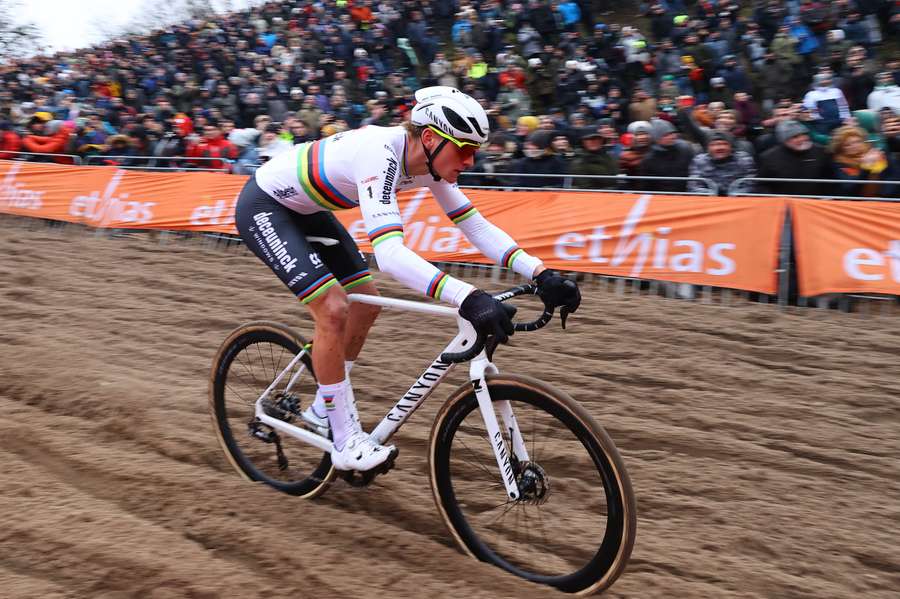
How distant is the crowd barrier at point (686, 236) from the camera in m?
7.32

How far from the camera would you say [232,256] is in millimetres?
10922

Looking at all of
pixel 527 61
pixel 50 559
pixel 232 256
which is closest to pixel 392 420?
pixel 50 559

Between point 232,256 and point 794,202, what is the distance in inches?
284

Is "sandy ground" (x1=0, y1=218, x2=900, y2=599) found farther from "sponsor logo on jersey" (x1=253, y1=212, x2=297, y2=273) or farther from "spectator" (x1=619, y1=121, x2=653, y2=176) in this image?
"spectator" (x1=619, y1=121, x2=653, y2=176)

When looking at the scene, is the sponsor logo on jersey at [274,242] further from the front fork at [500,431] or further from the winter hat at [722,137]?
the winter hat at [722,137]

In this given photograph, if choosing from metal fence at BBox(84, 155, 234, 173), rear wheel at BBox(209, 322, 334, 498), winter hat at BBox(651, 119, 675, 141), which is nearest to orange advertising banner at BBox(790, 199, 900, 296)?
winter hat at BBox(651, 119, 675, 141)

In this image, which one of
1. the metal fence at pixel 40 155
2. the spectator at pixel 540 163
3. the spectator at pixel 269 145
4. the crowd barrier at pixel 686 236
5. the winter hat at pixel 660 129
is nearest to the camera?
the crowd barrier at pixel 686 236

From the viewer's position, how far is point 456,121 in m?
3.44

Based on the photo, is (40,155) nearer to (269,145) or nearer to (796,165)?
(269,145)

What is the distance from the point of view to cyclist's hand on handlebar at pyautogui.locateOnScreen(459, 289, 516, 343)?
10.3 ft

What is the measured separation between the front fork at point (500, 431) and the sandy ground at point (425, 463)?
415mm

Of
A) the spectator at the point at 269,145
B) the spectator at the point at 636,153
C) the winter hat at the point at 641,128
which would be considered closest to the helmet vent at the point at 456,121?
the spectator at the point at 636,153

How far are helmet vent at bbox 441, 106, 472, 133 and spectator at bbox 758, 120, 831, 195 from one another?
226 inches

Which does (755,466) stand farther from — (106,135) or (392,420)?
(106,135)
